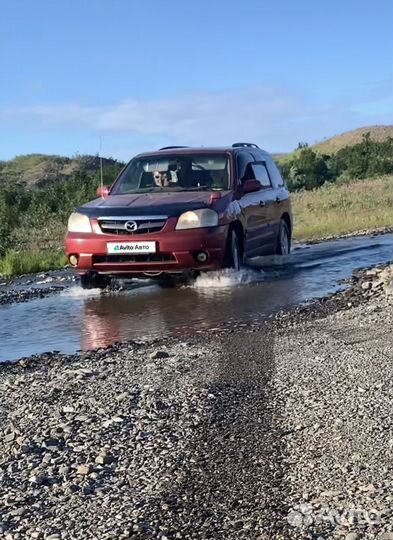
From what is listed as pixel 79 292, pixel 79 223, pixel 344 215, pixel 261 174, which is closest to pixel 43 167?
pixel 344 215

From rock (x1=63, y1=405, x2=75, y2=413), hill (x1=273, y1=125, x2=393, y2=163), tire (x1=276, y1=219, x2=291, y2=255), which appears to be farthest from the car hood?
hill (x1=273, y1=125, x2=393, y2=163)

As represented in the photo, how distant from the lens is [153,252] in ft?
28.4

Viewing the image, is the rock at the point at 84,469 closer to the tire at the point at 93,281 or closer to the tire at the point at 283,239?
the tire at the point at 93,281

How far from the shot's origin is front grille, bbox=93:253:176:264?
28.6ft

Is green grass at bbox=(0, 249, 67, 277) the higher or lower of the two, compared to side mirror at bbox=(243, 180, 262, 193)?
lower

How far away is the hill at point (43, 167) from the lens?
63969 millimetres

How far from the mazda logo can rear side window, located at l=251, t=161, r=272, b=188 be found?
2591 mm

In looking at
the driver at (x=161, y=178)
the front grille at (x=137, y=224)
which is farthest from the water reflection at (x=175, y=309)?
the driver at (x=161, y=178)

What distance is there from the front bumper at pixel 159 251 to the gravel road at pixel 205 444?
323 centimetres

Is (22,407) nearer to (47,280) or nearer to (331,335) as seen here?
(331,335)

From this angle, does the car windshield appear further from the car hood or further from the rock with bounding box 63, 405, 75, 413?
the rock with bounding box 63, 405, 75, 413

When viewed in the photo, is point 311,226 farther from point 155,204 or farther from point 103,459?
point 103,459

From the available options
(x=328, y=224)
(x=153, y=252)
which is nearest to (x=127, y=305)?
(x=153, y=252)

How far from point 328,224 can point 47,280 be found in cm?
946
